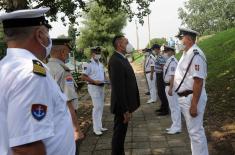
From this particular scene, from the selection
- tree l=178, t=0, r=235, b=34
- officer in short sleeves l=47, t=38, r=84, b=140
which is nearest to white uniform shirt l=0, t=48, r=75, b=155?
officer in short sleeves l=47, t=38, r=84, b=140

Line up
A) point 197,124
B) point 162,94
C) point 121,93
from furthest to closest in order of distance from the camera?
point 162,94, point 121,93, point 197,124

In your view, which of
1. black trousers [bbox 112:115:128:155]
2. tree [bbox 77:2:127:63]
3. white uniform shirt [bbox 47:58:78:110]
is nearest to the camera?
white uniform shirt [bbox 47:58:78:110]

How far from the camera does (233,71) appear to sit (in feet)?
45.9

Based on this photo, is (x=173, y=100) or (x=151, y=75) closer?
(x=173, y=100)

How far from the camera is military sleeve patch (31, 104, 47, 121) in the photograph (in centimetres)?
210

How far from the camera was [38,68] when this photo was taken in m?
2.19

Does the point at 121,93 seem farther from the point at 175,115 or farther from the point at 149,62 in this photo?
the point at 149,62

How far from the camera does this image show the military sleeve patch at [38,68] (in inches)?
85.0

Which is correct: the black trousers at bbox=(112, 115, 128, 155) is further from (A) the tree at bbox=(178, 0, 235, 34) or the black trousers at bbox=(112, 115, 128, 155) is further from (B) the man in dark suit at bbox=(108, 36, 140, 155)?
(A) the tree at bbox=(178, 0, 235, 34)

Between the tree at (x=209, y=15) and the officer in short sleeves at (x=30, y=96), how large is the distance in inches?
3326

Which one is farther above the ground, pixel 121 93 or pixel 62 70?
pixel 62 70

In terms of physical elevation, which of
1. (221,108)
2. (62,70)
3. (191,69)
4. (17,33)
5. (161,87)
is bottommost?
(221,108)

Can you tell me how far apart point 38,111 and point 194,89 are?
3602mm

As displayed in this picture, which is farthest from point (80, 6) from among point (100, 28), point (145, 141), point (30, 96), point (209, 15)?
point (209, 15)
